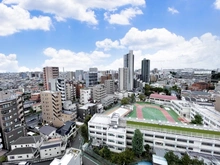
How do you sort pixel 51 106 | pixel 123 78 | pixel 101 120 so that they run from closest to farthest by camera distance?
pixel 101 120 → pixel 51 106 → pixel 123 78

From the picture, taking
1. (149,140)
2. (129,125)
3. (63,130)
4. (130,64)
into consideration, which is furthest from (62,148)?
(130,64)

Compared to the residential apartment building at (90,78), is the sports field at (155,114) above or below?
below

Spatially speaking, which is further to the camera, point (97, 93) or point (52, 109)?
point (97, 93)

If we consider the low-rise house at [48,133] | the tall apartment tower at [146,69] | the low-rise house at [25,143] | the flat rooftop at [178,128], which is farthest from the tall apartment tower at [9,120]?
the tall apartment tower at [146,69]

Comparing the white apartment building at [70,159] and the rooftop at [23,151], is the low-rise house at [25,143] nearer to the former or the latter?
the rooftop at [23,151]

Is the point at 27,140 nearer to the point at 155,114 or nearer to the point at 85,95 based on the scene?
the point at 85,95

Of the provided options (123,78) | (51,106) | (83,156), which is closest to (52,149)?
(83,156)

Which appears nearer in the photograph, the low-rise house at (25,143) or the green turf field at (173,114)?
the low-rise house at (25,143)
